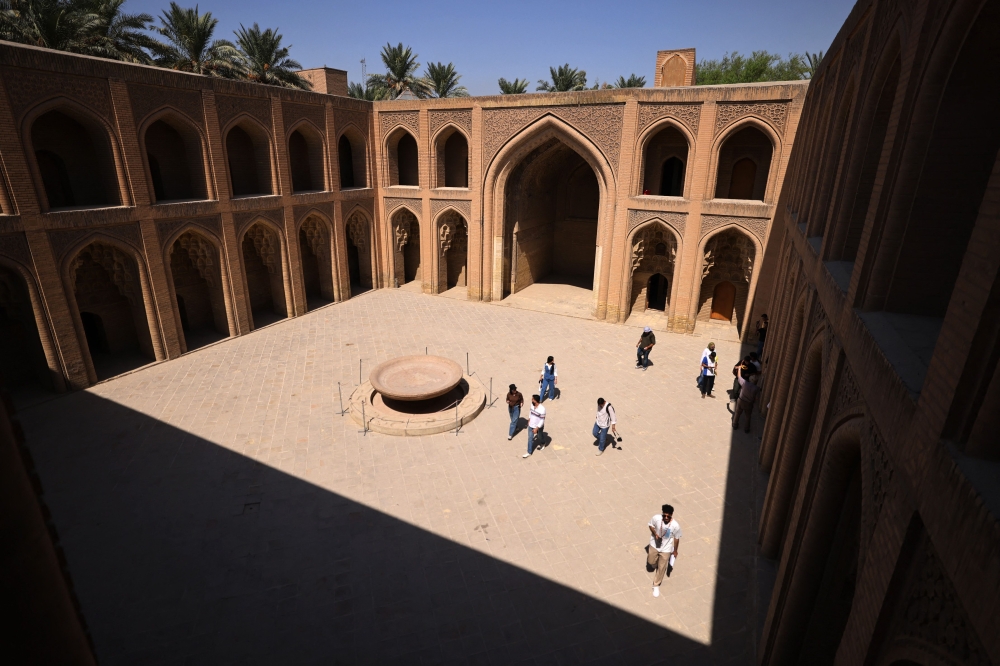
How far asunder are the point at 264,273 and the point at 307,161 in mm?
3553

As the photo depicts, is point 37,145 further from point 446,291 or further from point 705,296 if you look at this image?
point 705,296

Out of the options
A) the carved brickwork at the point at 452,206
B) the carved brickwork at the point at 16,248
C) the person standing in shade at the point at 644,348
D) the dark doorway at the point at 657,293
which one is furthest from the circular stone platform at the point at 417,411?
the dark doorway at the point at 657,293

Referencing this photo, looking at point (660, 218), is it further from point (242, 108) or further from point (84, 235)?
point (84, 235)

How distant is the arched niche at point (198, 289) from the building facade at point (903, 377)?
12.3m

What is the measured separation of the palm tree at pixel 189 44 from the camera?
59.7ft

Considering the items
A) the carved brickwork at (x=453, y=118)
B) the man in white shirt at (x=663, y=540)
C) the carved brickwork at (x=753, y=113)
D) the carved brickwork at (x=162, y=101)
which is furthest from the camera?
the carved brickwork at (x=453, y=118)

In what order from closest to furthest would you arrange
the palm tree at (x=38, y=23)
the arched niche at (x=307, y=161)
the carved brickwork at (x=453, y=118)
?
the palm tree at (x=38, y=23) < the arched niche at (x=307, y=161) < the carved brickwork at (x=453, y=118)

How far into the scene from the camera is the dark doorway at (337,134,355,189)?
17094mm

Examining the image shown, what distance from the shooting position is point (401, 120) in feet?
52.7

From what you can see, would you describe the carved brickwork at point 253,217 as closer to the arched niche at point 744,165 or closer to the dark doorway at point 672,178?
the dark doorway at point 672,178

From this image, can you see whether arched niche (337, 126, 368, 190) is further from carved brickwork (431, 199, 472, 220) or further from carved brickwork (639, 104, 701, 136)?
carved brickwork (639, 104, 701, 136)

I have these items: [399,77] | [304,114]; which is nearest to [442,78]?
[399,77]

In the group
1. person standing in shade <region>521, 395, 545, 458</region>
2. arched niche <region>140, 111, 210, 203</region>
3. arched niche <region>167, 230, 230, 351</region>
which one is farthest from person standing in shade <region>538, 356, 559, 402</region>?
arched niche <region>140, 111, 210, 203</region>

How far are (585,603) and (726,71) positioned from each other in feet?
140
